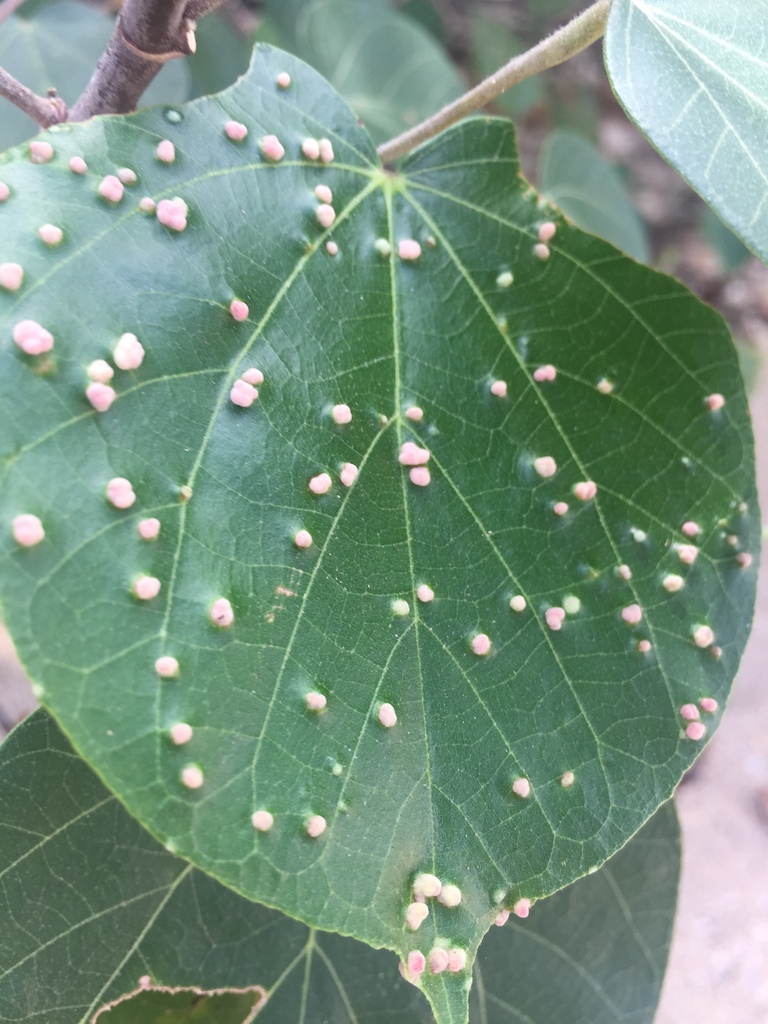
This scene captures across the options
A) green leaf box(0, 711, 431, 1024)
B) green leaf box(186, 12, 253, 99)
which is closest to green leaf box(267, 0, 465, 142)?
green leaf box(186, 12, 253, 99)

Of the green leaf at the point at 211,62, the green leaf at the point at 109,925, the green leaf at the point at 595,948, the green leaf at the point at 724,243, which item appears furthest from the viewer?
the green leaf at the point at 724,243

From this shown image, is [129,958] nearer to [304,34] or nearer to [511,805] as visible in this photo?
[511,805]

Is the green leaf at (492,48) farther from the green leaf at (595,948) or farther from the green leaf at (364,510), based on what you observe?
the green leaf at (595,948)

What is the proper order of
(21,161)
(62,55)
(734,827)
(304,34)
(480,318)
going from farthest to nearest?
(734,827) < (304,34) < (62,55) < (480,318) < (21,161)

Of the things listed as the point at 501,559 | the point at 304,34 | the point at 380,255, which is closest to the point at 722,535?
the point at 501,559

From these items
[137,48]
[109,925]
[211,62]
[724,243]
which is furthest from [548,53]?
[724,243]

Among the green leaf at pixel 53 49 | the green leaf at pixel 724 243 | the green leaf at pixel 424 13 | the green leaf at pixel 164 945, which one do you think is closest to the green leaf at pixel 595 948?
the green leaf at pixel 164 945

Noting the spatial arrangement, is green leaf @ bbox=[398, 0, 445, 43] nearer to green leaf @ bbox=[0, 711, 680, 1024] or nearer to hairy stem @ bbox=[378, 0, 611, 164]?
hairy stem @ bbox=[378, 0, 611, 164]
